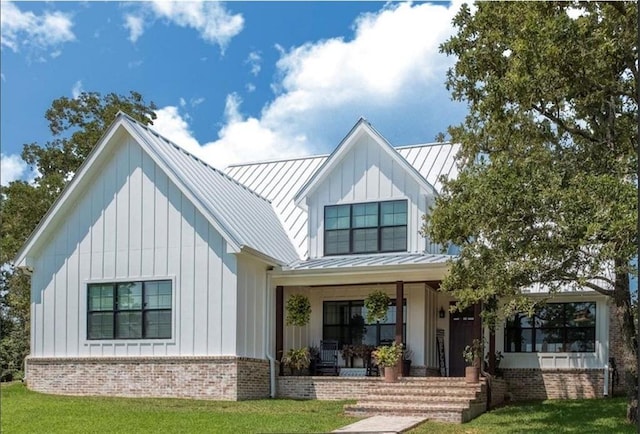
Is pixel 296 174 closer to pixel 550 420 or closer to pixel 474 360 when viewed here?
pixel 474 360

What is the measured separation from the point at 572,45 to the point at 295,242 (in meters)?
10.7

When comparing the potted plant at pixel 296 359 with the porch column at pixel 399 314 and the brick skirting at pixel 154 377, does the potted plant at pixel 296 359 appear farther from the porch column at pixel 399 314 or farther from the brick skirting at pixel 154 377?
the porch column at pixel 399 314

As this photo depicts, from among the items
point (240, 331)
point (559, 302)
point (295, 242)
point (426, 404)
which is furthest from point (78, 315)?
point (559, 302)

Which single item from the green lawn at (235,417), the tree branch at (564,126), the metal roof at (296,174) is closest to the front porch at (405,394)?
the green lawn at (235,417)

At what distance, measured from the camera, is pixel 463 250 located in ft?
41.3

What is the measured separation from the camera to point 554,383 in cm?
1883

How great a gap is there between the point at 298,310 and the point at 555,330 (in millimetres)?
6797

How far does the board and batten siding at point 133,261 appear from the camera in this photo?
16625 mm

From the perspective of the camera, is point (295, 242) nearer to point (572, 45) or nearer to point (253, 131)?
point (253, 131)

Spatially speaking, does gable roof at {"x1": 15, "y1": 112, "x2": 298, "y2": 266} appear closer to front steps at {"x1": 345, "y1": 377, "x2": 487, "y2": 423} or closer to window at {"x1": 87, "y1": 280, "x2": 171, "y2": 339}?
window at {"x1": 87, "y1": 280, "x2": 171, "y2": 339}

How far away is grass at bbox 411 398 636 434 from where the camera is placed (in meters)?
12.1

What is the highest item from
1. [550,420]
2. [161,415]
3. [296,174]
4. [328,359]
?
[296,174]

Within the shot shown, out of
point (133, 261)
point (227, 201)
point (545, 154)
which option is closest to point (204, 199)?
point (227, 201)

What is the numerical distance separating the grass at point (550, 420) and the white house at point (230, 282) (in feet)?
7.68
